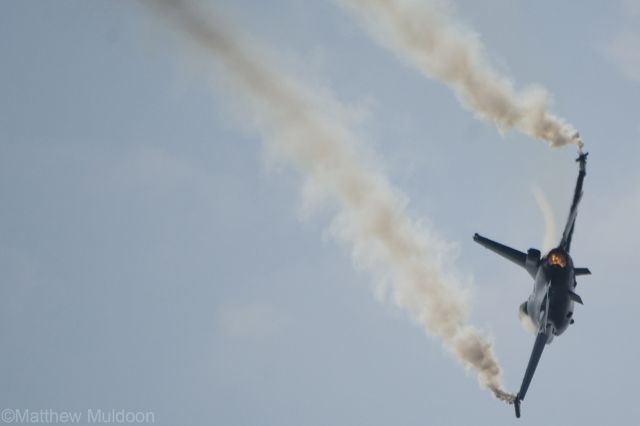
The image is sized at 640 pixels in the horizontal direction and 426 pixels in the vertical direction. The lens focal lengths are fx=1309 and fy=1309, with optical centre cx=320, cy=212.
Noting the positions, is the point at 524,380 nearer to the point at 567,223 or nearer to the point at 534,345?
→ the point at 534,345

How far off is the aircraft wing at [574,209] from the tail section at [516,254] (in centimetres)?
205

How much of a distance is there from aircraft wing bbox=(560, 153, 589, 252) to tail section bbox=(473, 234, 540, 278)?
2.05 m

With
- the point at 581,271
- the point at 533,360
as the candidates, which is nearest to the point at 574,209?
the point at 581,271

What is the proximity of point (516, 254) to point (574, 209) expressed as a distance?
18.6 feet

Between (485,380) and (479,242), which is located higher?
(479,242)

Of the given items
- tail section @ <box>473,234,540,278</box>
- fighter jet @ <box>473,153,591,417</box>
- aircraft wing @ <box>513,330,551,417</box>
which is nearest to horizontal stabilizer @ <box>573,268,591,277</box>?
fighter jet @ <box>473,153,591,417</box>

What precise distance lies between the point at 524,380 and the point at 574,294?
27.8ft

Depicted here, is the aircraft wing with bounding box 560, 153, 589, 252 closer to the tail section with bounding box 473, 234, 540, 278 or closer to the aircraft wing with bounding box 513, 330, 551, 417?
the tail section with bounding box 473, 234, 540, 278

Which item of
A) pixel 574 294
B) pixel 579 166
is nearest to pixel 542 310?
pixel 574 294

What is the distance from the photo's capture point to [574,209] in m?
91.2

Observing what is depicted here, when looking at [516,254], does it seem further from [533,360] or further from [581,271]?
[533,360]

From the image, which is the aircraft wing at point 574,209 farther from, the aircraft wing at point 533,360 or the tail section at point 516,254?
the aircraft wing at point 533,360

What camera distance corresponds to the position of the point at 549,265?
89.1m

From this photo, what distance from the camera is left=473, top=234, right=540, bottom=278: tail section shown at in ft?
301
